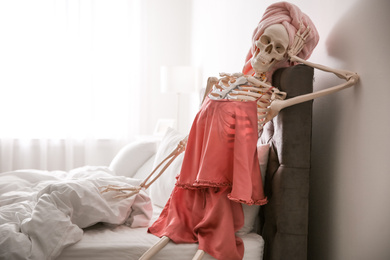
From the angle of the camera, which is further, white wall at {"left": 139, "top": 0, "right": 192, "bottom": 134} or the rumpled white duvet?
white wall at {"left": 139, "top": 0, "right": 192, "bottom": 134}

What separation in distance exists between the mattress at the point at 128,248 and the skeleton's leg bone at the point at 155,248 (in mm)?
40

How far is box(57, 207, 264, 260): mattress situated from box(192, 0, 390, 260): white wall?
279 mm

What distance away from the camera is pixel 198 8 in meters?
4.05

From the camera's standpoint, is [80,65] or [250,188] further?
[80,65]

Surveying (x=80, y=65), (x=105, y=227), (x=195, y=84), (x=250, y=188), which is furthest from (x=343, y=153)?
(x=80, y=65)

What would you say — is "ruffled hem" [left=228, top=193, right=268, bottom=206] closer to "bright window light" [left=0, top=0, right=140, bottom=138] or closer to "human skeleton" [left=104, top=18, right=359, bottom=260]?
"human skeleton" [left=104, top=18, right=359, bottom=260]

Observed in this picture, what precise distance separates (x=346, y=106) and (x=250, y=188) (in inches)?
16.8

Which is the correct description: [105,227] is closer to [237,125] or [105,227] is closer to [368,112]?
[237,125]

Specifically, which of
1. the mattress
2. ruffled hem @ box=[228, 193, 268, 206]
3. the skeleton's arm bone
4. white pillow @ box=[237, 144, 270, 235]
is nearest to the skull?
the skeleton's arm bone

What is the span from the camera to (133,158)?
268cm

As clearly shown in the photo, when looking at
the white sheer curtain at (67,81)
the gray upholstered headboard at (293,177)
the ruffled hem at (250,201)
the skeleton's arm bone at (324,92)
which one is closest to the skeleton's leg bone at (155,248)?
the ruffled hem at (250,201)

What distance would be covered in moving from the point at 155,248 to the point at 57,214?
0.37 meters

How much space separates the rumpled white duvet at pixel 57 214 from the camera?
4.33 ft

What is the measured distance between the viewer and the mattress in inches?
55.1
